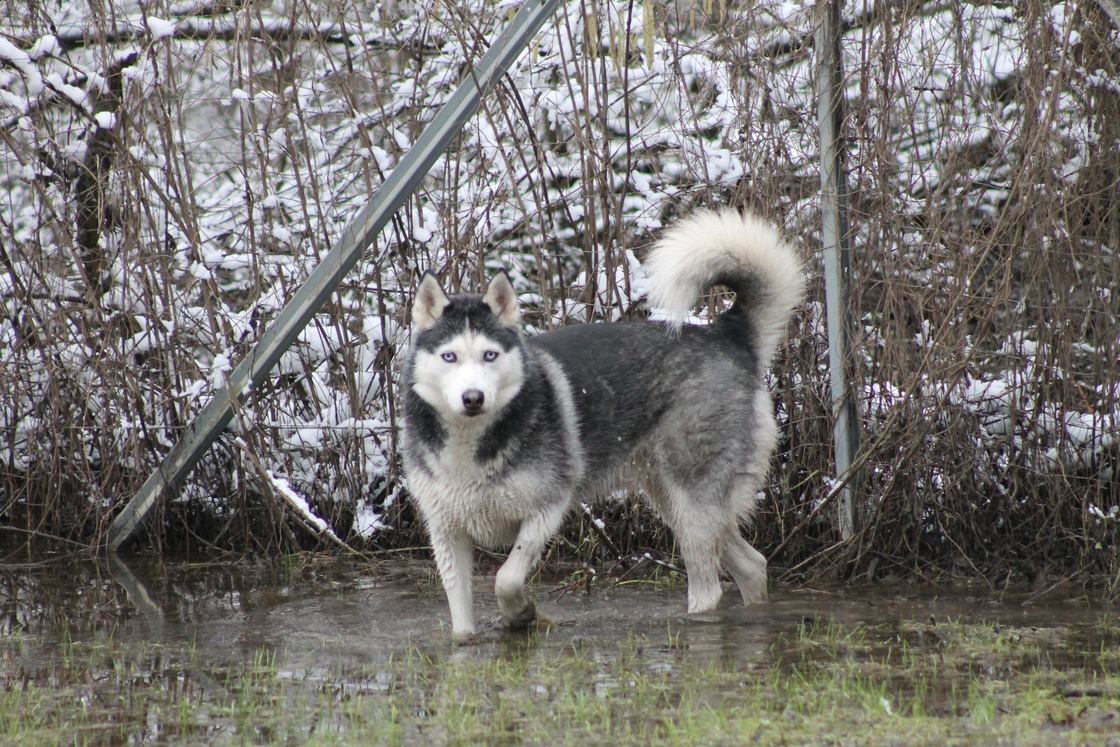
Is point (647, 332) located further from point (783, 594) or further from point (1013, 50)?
point (1013, 50)

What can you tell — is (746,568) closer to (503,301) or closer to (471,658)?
(471,658)

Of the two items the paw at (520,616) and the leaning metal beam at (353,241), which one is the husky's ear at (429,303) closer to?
the leaning metal beam at (353,241)

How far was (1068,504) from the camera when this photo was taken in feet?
18.0

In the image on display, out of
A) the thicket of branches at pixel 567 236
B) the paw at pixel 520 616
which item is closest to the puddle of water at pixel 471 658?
the paw at pixel 520 616

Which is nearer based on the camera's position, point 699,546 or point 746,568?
point 699,546

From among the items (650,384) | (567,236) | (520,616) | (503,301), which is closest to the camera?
(520,616)

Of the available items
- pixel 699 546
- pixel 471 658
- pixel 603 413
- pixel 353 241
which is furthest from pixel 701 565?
pixel 353 241

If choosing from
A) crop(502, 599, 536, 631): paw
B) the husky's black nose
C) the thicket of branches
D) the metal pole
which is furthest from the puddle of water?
the husky's black nose

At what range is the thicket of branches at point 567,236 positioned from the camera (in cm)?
546

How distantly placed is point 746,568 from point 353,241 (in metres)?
2.74

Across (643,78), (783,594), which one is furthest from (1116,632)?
(643,78)

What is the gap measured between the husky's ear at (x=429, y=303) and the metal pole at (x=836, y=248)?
2.19 metres

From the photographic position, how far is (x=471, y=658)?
14.1 feet

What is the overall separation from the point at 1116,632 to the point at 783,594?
64.8 inches
